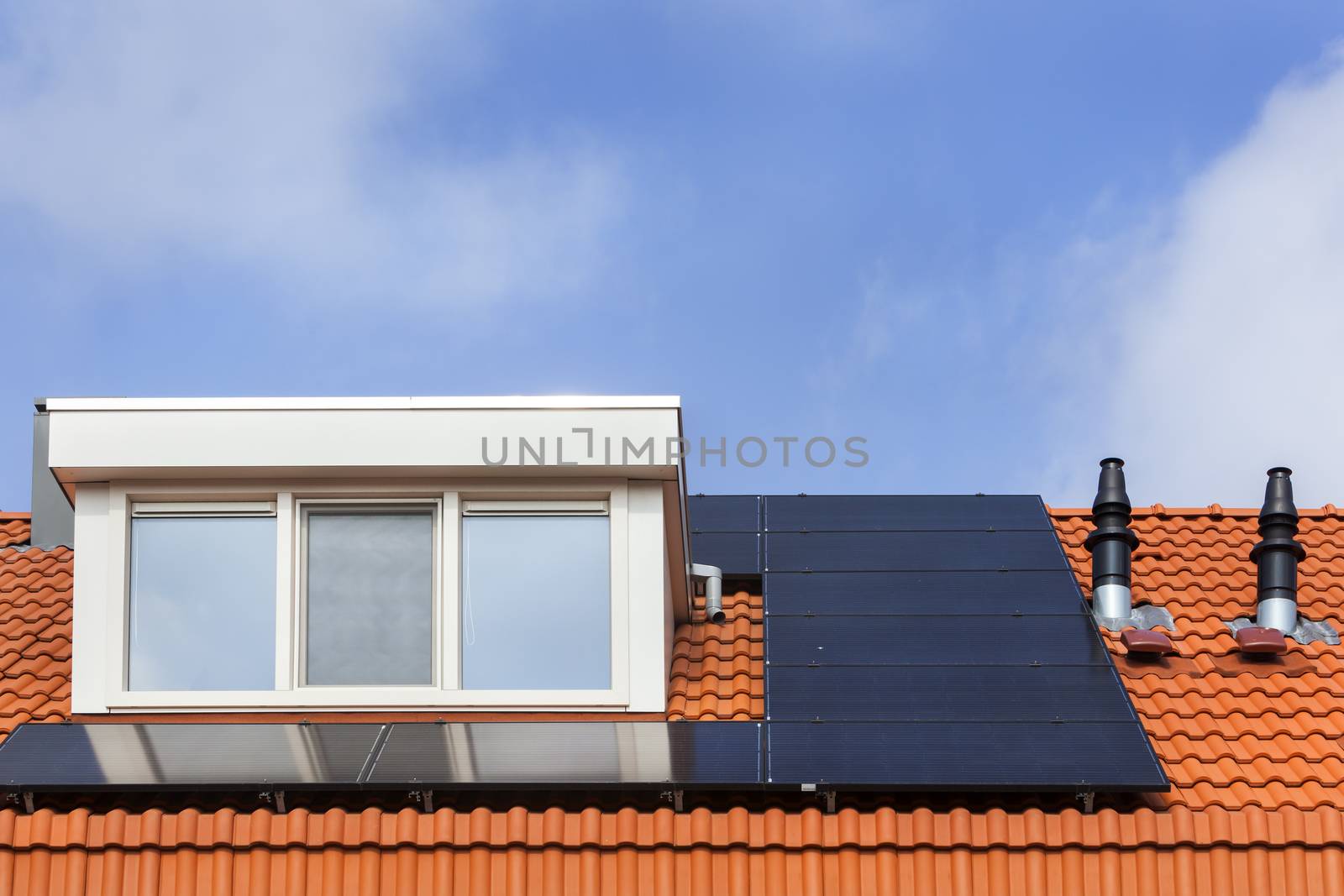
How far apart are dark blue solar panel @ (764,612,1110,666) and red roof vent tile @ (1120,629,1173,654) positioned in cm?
38

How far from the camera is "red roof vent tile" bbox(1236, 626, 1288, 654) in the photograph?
417 inches

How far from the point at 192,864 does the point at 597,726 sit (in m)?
Answer: 2.51

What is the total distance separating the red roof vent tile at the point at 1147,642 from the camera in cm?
1067

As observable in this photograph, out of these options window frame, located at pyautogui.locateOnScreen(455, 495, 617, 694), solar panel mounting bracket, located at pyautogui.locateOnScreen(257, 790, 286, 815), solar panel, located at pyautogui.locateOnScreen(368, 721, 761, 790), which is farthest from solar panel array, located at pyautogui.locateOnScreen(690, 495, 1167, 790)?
solar panel mounting bracket, located at pyautogui.locateOnScreen(257, 790, 286, 815)

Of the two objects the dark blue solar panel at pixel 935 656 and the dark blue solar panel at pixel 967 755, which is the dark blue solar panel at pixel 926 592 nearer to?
the dark blue solar panel at pixel 935 656

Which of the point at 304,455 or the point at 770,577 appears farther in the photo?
the point at 770,577

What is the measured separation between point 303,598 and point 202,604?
0.70 metres

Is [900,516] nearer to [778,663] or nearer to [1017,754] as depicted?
Result: [778,663]

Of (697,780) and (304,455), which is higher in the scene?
(304,455)

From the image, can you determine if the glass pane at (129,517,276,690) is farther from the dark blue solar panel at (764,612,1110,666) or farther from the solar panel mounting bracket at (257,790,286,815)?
the dark blue solar panel at (764,612,1110,666)

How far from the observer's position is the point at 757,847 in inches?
331

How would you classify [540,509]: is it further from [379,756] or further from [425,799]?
[425,799]

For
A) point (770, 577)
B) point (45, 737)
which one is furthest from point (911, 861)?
point (45, 737)

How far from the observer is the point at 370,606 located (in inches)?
389
